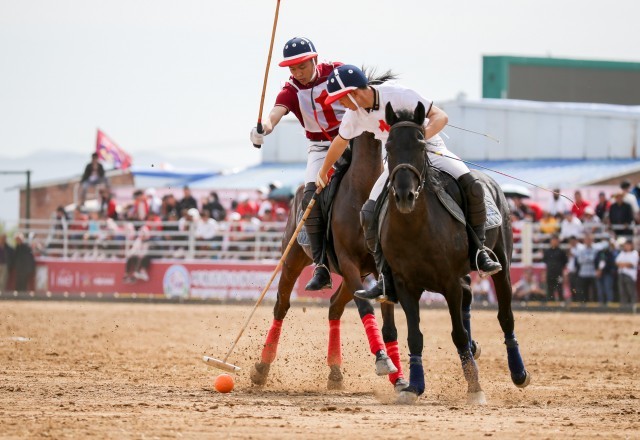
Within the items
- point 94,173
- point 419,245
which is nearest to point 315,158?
point 419,245

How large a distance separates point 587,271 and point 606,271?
0.35m

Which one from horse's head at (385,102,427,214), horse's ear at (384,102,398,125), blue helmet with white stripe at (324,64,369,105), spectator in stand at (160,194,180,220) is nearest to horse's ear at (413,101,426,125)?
horse's head at (385,102,427,214)

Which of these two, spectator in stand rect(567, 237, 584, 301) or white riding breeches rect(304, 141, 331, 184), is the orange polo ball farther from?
spectator in stand rect(567, 237, 584, 301)

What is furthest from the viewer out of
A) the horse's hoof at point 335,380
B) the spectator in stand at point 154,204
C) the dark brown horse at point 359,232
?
the spectator in stand at point 154,204

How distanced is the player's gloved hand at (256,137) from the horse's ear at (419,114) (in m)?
2.35

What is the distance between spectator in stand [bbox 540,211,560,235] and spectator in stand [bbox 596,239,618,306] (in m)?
1.18

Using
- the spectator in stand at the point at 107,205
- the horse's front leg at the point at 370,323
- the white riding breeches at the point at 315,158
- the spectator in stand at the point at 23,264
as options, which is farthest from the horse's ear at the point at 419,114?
the spectator in stand at the point at 23,264

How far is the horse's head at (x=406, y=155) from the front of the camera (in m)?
8.55

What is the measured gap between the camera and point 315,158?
11125 mm

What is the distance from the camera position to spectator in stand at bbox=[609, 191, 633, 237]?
880 inches

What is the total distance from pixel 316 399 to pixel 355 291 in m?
0.95

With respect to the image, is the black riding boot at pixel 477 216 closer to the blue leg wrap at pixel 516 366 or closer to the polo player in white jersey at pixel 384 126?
the polo player in white jersey at pixel 384 126

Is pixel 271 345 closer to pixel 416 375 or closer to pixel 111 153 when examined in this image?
pixel 416 375

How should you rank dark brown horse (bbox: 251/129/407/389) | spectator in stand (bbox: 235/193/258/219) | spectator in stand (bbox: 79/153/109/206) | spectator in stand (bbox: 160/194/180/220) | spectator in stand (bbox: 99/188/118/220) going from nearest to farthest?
dark brown horse (bbox: 251/129/407/389), spectator in stand (bbox: 235/193/258/219), spectator in stand (bbox: 160/194/180/220), spectator in stand (bbox: 99/188/118/220), spectator in stand (bbox: 79/153/109/206)
